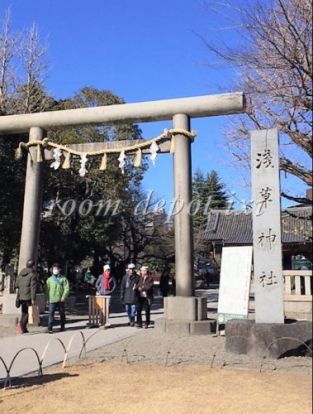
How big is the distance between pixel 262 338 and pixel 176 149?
6170 mm

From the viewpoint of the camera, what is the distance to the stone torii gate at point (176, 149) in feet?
39.1

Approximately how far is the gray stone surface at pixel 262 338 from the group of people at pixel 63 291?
5.17m

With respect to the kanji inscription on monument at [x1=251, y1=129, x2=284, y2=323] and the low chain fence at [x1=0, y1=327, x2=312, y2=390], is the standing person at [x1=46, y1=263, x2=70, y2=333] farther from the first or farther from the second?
the kanji inscription on monument at [x1=251, y1=129, x2=284, y2=323]

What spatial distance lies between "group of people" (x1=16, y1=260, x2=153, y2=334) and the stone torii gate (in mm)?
1215

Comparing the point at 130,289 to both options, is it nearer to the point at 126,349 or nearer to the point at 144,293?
the point at 144,293

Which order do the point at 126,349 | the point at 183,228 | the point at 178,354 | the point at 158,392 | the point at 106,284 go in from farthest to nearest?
the point at 106,284
the point at 183,228
the point at 126,349
the point at 178,354
the point at 158,392

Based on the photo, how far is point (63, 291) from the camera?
12.4 m

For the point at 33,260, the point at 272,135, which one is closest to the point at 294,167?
the point at 272,135

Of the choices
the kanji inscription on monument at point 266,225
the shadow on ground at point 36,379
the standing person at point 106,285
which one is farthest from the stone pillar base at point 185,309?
the shadow on ground at point 36,379

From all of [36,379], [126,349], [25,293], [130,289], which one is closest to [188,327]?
[130,289]

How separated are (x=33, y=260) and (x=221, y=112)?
606 cm

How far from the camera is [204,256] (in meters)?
50.9

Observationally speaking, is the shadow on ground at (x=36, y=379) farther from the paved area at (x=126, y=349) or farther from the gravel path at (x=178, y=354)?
the gravel path at (x=178, y=354)

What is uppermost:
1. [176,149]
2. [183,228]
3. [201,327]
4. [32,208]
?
[176,149]
